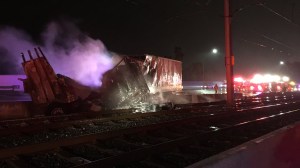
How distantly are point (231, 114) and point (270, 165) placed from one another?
1008cm

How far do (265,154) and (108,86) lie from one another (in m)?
14.4

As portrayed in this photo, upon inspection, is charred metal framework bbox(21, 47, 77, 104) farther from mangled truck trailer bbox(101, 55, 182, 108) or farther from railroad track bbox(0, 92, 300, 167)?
railroad track bbox(0, 92, 300, 167)

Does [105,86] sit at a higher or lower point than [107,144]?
higher

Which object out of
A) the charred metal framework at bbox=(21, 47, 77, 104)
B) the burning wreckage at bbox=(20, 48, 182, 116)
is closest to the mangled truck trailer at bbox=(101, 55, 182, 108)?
the burning wreckage at bbox=(20, 48, 182, 116)

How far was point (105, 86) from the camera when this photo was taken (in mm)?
20062

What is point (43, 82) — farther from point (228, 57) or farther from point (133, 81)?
point (228, 57)

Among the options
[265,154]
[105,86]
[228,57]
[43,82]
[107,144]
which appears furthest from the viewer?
[228,57]

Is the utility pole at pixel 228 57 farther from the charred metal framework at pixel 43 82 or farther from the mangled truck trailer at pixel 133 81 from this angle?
the charred metal framework at pixel 43 82

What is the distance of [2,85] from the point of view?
125ft

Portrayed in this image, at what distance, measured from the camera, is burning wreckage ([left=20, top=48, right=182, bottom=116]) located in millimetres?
17100

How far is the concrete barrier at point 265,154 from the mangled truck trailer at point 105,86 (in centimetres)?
1168

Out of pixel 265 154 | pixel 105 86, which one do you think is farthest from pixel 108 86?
pixel 265 154

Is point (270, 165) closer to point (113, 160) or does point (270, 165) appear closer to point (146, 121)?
point (113, 160)

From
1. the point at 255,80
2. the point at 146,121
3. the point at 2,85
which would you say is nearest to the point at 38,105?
the point at 146,121
